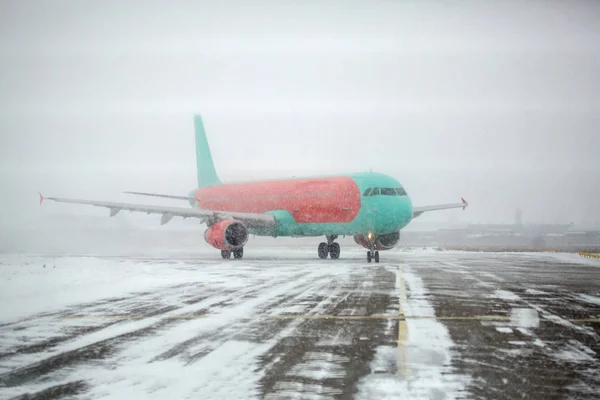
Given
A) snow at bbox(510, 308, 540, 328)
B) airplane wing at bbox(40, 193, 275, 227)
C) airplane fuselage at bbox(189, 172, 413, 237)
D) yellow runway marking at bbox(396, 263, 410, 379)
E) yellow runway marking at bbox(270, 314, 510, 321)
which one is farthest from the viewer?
airplane wing at bbox(40, 193, 275, 227)

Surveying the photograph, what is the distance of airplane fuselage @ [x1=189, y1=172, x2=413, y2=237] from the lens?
3070cm

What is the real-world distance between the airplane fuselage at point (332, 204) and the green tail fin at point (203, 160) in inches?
303

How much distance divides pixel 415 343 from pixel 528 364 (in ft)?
5.89

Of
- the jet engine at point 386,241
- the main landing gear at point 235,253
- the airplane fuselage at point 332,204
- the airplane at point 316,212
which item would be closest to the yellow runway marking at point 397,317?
the airplane at point 316,212

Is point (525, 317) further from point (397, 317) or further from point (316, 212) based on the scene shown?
point (316, 212)

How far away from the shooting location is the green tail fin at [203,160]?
4572 cm

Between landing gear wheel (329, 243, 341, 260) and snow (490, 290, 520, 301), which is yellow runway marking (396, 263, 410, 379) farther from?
landing gear wheel (329, 243, 341, 260)

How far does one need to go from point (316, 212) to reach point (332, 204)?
4.09 ft

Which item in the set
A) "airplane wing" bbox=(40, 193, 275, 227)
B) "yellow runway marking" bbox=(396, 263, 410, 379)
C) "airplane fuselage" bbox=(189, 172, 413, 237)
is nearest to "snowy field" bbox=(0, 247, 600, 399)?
"yellow runway marking" bbox=(396, 263, 410, 379)

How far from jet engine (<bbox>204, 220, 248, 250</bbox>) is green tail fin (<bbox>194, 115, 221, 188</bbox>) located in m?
13.0

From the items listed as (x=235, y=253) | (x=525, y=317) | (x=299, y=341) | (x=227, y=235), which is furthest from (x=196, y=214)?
(x=299, y=341)

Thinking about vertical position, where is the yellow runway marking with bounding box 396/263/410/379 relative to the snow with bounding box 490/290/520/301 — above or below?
below

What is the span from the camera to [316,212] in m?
33.2

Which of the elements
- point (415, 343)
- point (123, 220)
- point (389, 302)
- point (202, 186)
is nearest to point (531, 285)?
point (389, 302)
